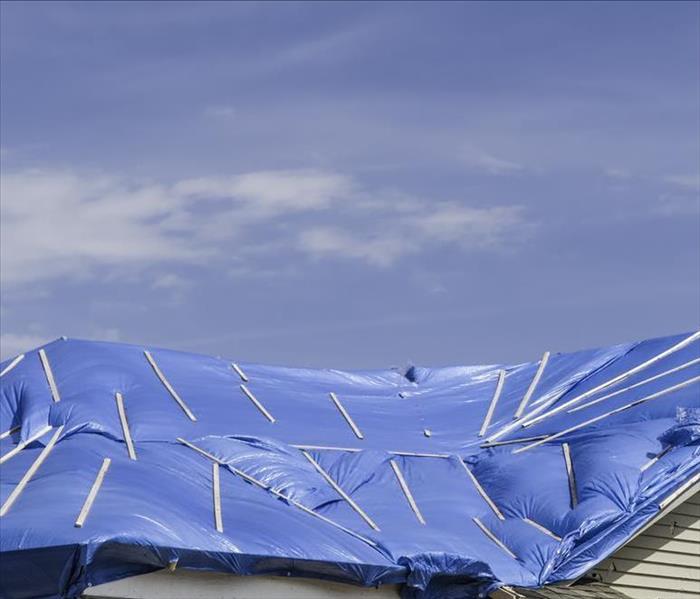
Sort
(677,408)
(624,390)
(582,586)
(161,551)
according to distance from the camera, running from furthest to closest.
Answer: (624,390) < (677,408) < (582,586) < (161,551)

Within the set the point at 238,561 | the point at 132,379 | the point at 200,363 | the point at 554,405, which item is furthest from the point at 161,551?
the point at 554,405

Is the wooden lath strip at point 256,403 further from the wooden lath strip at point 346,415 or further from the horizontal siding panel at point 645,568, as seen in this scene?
the horizontal siding panel at point 645,568

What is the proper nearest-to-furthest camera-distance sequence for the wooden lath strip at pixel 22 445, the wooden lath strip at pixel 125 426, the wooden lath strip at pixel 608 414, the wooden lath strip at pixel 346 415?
the wooden lath strip at pixel 22 445
the wooden lath strip at pixel 125 426
the wooden lath strip at pixel 608 414
the wooden lath strip at pixel 346 415

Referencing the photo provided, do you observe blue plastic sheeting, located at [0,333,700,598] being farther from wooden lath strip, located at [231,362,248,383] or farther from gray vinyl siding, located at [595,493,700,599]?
gray vinyl siding, located at [595,493,700,599]

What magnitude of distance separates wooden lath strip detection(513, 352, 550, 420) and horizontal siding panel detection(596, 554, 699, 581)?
4293 millimetres

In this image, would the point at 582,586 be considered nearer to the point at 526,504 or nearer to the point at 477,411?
the point at 526,504

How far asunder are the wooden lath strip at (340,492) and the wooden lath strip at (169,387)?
196cm

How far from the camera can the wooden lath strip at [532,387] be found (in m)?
26.3

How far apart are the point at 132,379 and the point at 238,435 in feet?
8.11

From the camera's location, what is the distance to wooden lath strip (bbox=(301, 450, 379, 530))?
859 inches

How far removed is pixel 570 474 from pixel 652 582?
6.78 feet

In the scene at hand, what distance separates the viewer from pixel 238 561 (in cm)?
1934

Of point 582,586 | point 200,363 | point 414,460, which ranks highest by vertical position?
Result: point 200,363

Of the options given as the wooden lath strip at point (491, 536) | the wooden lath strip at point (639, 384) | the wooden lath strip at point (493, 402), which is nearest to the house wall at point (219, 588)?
the wooden lath strip at point (491, 536)
